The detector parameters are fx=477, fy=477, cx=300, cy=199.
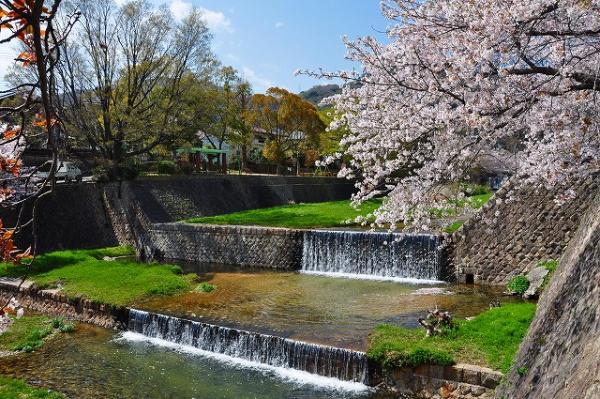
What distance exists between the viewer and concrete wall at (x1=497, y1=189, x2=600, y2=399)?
3020mm

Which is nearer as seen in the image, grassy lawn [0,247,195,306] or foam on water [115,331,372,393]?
foam on water [115,331,372,393]

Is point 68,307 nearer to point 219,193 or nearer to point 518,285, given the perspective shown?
point 518,285

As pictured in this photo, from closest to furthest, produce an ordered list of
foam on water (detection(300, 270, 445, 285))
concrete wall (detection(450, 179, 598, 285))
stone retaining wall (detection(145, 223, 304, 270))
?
concrete wall (detection(450, 179, 598, 285))
foam on water (detection(300, 270, 445, 285))
stone retaining wall (detection(145, 223, 304, 270))

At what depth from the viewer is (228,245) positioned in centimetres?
1758

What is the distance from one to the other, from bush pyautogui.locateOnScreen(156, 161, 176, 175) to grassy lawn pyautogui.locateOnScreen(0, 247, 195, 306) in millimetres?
11206

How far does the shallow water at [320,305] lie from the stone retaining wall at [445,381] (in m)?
0.95

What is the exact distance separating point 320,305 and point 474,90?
7149 mm

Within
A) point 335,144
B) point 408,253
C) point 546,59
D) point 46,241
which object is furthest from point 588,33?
point 335,144

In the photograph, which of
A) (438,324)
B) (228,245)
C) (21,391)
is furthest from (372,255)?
(21,391)

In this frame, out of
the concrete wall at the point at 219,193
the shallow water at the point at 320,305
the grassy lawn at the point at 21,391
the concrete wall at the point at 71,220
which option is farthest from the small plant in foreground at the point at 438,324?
the concrete wall at the point at 219,193

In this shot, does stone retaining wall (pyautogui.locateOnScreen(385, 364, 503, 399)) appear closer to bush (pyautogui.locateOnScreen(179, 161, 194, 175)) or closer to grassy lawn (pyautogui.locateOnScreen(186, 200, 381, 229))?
grassy lawn (pyautogui.locateOnScreen(186, 200, 381, 229))

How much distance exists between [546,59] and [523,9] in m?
1.50

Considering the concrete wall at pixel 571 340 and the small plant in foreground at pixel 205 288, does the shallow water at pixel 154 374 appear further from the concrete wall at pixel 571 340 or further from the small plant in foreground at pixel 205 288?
the concrete wall at pixel 571 340

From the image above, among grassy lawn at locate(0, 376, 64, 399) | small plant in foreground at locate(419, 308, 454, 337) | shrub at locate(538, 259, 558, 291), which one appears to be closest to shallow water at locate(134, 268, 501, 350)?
small plant in foreground at locate(419, 308, 454, 337)
